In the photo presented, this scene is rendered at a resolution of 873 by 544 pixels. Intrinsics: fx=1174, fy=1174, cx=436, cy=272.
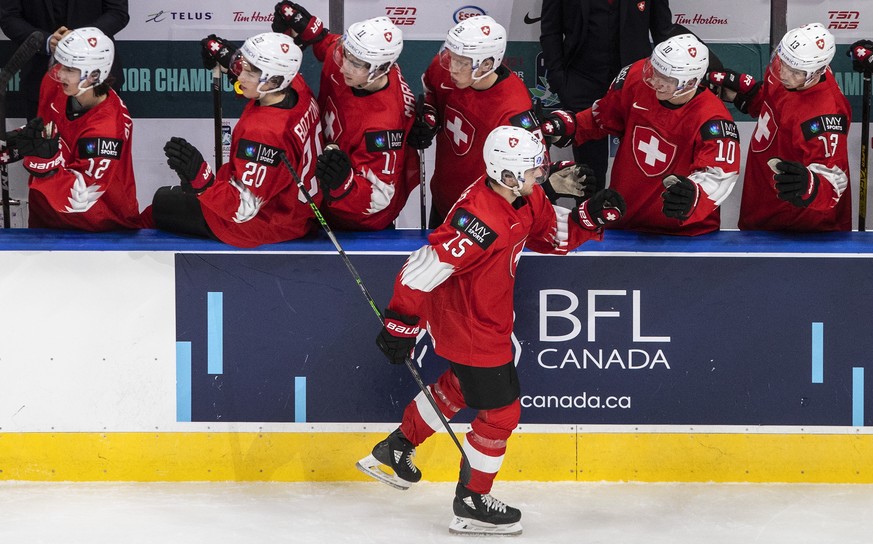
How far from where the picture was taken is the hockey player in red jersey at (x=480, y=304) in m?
3.73

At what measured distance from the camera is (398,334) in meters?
3.76

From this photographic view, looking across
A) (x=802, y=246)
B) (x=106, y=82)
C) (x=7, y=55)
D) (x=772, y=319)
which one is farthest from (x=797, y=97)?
(x=7, y=55)

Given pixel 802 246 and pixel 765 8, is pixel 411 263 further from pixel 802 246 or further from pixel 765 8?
pixel 765 8

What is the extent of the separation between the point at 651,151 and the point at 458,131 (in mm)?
740

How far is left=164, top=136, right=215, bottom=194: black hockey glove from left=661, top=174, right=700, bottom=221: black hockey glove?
1.58 meters

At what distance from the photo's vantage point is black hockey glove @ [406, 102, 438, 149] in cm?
441

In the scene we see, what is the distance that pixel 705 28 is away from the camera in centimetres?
616

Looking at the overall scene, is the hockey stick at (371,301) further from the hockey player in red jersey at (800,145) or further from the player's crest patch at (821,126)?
the player's crest patch at (821,126)

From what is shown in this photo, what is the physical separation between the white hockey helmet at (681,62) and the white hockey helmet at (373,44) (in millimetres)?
951

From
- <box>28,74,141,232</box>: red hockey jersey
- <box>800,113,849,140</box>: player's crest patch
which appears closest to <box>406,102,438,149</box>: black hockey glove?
<box>28,74,141,232</box>: red hockey jersey

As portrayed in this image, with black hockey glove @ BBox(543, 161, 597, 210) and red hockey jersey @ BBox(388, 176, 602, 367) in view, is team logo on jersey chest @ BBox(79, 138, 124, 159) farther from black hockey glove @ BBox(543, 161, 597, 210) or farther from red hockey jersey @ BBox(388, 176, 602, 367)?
black hockey glove @ BBox(543, 161, 597, 210)

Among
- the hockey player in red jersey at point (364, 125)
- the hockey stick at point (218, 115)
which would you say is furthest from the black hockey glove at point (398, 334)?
the hockey stick at point (218, 115)

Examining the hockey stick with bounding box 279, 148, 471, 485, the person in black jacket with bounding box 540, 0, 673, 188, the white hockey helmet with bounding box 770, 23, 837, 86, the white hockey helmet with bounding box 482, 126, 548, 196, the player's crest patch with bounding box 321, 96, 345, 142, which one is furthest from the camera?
the person in black jacket with bounding box 540, 0, 673, 188

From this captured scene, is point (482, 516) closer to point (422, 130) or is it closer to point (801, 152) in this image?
point (422, 130)
